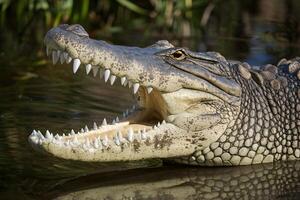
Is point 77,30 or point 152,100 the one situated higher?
point 77,30

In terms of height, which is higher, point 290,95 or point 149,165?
point 290,95

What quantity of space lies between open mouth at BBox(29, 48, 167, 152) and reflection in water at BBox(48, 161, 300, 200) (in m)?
0.27

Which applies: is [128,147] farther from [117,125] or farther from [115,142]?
[117,125]

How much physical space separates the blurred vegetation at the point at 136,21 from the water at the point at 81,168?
7.16ft

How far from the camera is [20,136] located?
5.52m

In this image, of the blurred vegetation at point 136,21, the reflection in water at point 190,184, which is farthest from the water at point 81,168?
the blurred vegetation at point 136,21

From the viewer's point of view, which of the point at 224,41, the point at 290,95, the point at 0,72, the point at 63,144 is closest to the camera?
the point at 63,144

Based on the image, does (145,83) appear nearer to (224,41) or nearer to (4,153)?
(4,153)

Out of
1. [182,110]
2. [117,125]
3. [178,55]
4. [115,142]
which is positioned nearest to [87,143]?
[115,142]

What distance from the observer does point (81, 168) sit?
4.82 meters

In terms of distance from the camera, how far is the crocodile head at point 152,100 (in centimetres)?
439

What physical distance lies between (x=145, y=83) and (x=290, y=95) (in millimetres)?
1284

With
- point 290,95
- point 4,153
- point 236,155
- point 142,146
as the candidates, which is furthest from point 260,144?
point 4,153

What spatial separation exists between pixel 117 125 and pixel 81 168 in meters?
0.37
